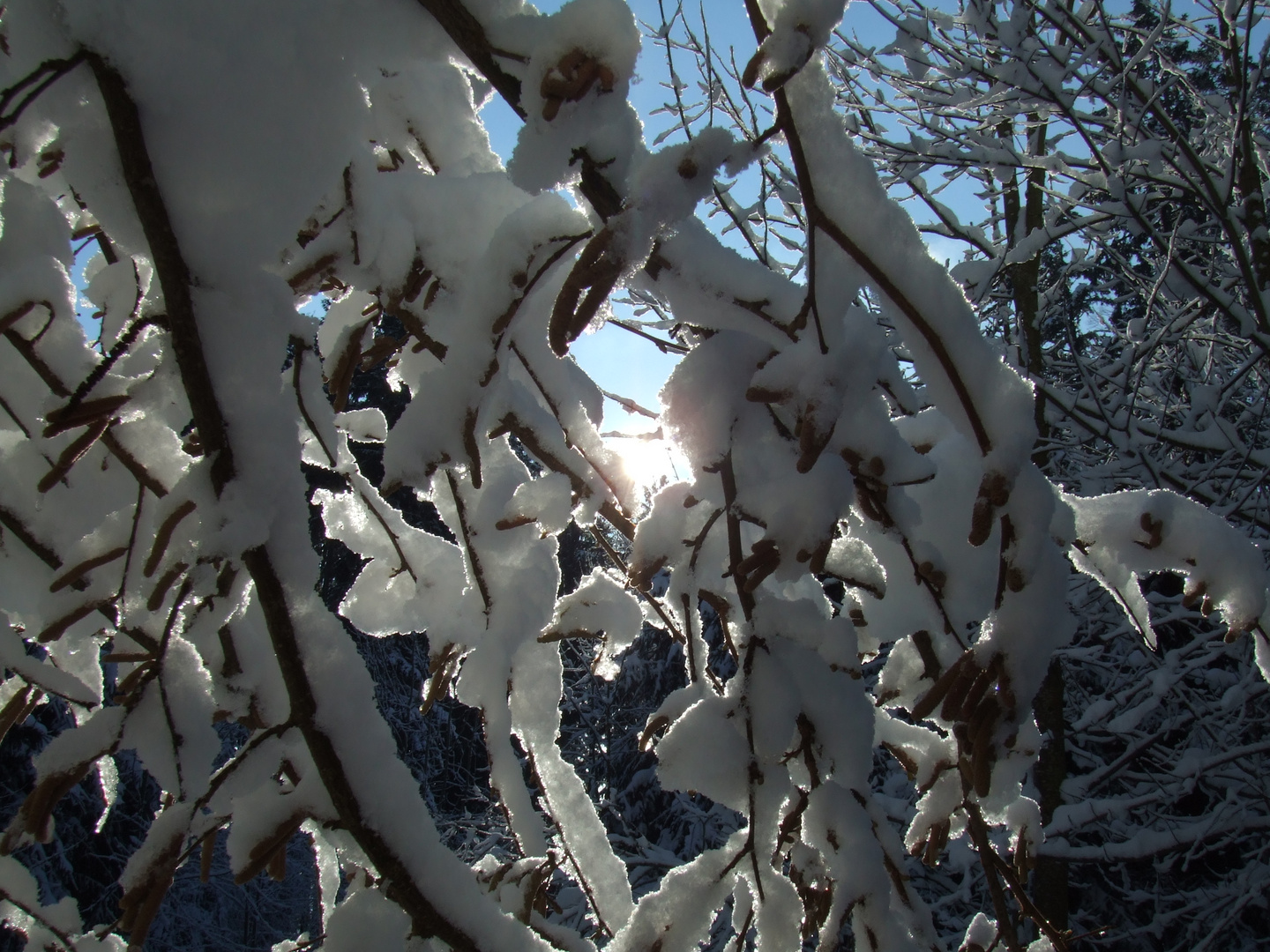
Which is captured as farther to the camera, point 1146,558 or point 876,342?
point 1146,558

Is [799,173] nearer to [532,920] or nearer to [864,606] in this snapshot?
[864,606]

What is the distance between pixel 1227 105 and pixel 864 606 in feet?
12.6

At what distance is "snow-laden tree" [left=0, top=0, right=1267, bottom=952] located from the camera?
431 mm

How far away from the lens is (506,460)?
0.79m

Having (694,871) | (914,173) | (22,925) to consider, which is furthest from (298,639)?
(914,173)

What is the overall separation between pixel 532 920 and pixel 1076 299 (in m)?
7.34

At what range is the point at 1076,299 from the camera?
667cm

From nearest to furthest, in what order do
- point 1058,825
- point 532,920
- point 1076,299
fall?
point 532,920 → point 1058,825 → point 1076,299

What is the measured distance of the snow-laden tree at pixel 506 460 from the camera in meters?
0.43

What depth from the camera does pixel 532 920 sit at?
38.5 inches

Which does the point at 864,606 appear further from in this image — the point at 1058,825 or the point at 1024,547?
the point at 1058,825

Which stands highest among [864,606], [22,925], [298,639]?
[864,606]

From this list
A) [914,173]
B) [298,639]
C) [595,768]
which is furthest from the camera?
[595,768]

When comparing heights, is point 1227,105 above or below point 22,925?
above
